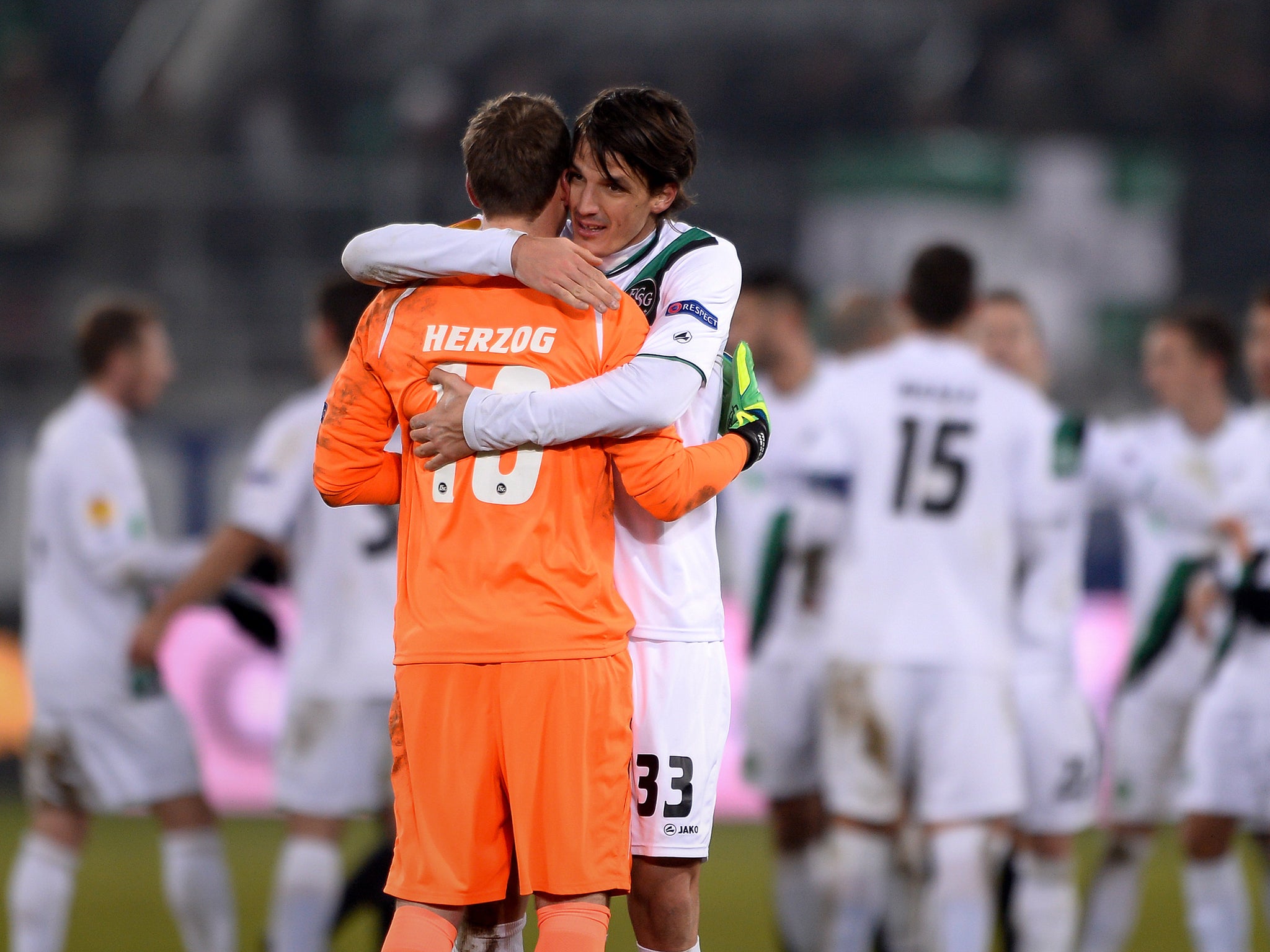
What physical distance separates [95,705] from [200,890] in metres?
0.69

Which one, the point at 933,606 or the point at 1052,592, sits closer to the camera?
the point at 933,606

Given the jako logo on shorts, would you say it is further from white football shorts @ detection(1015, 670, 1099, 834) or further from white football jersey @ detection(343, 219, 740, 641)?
white football shorts @ detection(1015, 670, 1099, 834)

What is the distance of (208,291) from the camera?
1109 centimetres

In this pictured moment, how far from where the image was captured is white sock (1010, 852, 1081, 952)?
4.93 m

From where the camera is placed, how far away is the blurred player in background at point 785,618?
5.80m

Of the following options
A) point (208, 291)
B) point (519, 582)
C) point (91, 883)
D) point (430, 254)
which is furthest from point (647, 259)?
point (208, 291)

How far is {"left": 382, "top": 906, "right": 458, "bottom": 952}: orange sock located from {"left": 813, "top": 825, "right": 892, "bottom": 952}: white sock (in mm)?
A: 2018

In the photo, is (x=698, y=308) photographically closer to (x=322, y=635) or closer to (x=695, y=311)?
(x=695, y=311)

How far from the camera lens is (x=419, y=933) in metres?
2.95

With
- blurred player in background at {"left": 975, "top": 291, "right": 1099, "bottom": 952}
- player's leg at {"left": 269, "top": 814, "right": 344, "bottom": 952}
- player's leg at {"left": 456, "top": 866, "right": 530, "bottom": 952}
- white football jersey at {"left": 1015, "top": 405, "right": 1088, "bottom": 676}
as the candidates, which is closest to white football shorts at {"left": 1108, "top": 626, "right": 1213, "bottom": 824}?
blurred player in background at {"left": 975, "top": 291, "right": 1099, "bottom": 952}

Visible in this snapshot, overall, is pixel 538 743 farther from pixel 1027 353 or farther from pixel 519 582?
pixel 1027 353

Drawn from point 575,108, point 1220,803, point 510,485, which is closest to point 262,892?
point 1220,803

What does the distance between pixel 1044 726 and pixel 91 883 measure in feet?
16.1

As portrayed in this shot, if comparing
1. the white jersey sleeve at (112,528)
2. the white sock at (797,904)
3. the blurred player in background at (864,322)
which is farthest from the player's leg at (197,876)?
the blurred player in background at (864,322)
